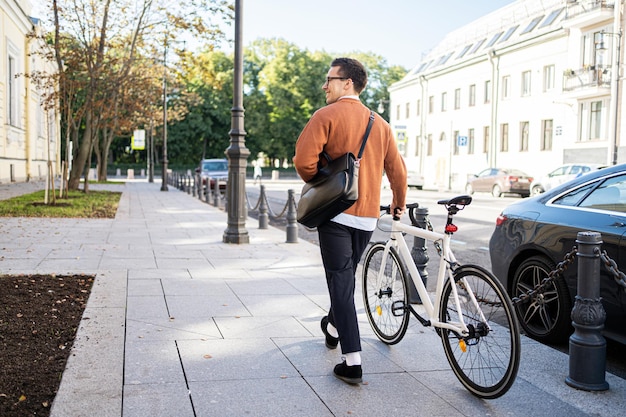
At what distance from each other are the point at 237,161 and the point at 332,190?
6925mm

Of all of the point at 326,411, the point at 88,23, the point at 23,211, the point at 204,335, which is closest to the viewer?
the point at 326,411

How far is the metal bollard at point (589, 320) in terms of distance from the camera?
3822mm

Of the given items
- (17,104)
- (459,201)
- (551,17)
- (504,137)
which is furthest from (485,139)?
(459,201)

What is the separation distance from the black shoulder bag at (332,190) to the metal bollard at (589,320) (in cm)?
138

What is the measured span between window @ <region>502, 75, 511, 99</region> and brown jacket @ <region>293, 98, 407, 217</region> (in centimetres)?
3776

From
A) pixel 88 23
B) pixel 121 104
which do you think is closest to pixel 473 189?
pixel 121 104

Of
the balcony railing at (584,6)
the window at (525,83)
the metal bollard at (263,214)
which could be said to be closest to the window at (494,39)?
the window at (525,83)

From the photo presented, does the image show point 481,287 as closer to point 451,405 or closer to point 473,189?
point 451,405

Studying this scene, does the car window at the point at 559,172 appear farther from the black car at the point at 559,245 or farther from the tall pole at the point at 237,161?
the black car at the point at 559,245

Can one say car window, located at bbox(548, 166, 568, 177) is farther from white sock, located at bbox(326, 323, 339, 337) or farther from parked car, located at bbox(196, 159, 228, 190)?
white sock, located at bbox(326, 323, 339, 337)

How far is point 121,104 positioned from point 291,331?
73.8 ft

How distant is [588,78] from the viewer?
31.8m

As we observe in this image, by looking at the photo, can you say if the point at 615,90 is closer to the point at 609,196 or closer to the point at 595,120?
the point at 595,120

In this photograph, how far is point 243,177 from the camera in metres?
10.8
